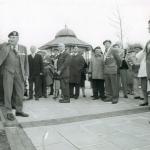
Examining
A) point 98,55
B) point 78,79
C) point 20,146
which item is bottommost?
point 20,146

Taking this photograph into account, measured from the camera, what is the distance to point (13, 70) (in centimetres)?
729

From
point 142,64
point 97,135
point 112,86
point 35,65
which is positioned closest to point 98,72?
point 112,86

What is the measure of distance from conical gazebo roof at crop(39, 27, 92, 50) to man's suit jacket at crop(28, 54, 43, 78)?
1732 centimetres

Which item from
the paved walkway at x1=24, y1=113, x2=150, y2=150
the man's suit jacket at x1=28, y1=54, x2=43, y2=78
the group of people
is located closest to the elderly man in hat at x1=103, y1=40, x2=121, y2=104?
the group of people

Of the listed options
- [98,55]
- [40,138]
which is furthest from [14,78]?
[98,55]

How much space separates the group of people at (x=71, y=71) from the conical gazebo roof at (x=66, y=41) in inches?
676

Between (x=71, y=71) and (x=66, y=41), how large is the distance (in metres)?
20.5

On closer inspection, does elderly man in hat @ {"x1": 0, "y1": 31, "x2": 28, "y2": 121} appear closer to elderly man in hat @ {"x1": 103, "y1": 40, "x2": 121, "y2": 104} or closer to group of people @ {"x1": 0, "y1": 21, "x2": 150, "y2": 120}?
group of people @ {"x1": 0, "y1": 21, "x2": 150, "y2": 120}

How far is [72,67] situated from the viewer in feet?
38.1

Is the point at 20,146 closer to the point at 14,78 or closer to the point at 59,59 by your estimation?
the point at 14,78

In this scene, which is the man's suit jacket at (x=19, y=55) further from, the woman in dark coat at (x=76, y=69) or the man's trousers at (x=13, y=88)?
the woman in dark coat at (x=76, y=69)

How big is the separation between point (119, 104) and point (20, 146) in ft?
15.4

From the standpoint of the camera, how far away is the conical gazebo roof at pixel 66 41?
29.9 m

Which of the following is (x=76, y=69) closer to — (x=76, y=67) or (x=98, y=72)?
(x=76, y=67)
